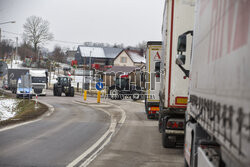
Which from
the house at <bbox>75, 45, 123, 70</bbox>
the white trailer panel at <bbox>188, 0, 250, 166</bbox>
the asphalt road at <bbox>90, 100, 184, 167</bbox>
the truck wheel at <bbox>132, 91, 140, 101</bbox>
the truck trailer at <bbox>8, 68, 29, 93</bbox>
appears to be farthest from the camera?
the house at <bbox>75, 45, 123, 70</bbox>

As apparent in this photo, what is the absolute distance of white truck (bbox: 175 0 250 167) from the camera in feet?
9.00

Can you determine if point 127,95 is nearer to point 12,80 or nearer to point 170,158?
point 12,80

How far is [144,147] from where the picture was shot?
11578 mm

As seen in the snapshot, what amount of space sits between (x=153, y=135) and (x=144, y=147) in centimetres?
304

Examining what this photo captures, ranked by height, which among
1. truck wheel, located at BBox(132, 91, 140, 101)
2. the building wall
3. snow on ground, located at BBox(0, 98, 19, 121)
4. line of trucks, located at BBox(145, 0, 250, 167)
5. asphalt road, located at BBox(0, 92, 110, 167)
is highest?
the building wall

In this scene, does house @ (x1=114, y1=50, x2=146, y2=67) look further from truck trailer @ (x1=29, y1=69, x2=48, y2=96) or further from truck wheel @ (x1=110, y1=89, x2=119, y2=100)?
truck wheel @ (x1=110, y1=89, x2=119, y2=100)

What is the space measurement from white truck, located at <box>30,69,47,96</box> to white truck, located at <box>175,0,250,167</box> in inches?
1611

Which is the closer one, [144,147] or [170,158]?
[170,158]

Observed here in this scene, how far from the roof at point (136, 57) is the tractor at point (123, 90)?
206 ft

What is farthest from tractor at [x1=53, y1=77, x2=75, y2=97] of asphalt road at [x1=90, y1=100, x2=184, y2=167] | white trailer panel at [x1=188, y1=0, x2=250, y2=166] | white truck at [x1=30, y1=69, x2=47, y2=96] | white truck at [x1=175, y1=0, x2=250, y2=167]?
white trailer panel at [x1=188, y1=0, x2=250, y2=166]

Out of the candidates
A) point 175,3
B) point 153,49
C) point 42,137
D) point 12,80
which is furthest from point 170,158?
point 12,80

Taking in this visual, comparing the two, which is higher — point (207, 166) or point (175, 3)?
point (175, 3)

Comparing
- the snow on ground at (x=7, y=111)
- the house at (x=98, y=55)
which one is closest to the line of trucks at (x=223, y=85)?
the snow on ground at (x=7, y=111)

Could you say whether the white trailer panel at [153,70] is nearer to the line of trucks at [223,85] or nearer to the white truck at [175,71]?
the white truck at [175,71]
